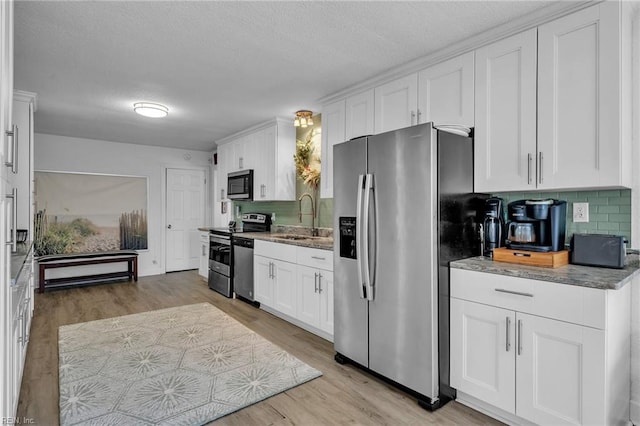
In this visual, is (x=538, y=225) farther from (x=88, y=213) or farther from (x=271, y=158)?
(x=88, y=213)

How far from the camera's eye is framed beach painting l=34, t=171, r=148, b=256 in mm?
5633

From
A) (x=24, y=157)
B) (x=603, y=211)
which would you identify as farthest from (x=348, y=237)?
(x=24, y=157)

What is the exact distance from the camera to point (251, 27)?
2363 mm

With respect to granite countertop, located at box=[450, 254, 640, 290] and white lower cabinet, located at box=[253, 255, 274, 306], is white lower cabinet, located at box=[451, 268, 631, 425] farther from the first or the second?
white lower cabinet, located at box=[253, 255, 274, 306]

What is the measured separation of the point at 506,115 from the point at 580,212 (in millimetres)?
778

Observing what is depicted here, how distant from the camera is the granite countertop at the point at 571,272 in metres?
1.70

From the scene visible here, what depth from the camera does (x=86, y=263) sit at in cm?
559

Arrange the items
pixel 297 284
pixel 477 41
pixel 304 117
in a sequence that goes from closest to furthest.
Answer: pixel 477 41 < pixel 297 284 < pixel 304 117

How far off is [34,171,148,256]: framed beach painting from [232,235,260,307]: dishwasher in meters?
2.76

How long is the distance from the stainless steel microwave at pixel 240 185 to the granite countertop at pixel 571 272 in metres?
3.56

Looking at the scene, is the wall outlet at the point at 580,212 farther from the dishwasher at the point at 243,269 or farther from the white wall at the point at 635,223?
the dishwasher at the point at 243,269

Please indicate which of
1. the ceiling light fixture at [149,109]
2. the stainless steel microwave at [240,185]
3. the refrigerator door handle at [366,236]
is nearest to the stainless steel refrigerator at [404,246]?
the refrigerator door handle at [366,236]

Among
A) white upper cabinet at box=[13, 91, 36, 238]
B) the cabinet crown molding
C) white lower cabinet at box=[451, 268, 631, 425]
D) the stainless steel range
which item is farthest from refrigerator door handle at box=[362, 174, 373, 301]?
white upper cabinet at box=[13, 91, 36, 238]

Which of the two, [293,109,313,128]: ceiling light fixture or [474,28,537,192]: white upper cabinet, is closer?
[474,28,537,192]: white upper cabinet
